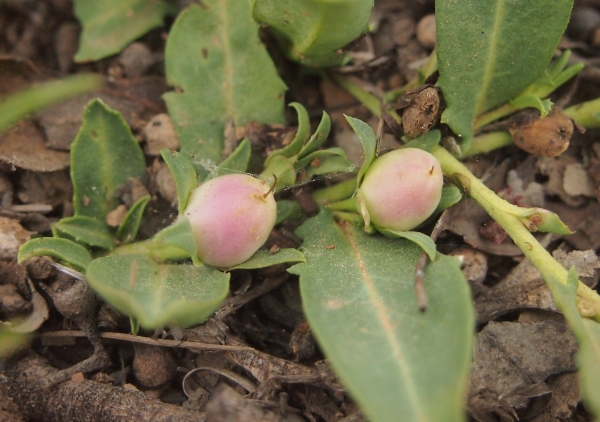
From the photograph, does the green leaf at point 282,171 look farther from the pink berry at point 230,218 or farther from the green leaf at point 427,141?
the green leaf at point 427,141

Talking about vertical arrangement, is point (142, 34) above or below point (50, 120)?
above

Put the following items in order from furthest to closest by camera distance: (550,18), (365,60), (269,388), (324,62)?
1. (365,60)
2. (324,62)
3. (550,18)
4. (269,388)

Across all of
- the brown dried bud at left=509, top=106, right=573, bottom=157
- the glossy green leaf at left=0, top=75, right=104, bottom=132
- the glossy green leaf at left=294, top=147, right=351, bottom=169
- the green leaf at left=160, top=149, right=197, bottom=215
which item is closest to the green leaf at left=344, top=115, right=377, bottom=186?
the glossy green leaf at left=294, top=147, right=351, bottom=169

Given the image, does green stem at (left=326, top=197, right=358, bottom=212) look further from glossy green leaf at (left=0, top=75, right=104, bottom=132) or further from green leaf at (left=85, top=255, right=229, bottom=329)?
glossy green leaf at (left=0, top=75, right=104, bottom=132)

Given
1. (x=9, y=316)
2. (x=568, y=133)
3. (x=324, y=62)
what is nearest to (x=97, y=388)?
(x=9, y=316)

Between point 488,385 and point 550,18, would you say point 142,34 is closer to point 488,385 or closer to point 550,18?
point 550,18

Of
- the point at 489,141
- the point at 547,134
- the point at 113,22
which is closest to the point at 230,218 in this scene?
the point at 489,141
